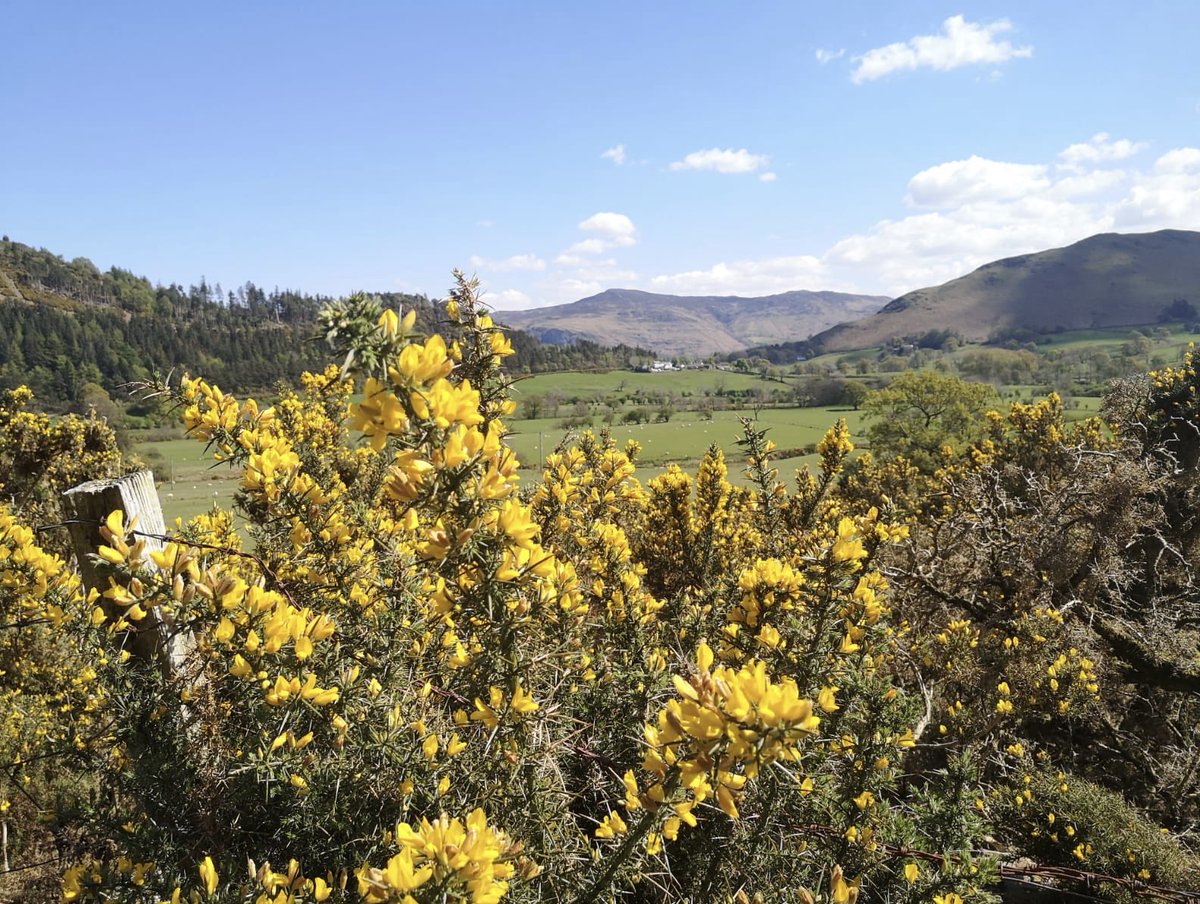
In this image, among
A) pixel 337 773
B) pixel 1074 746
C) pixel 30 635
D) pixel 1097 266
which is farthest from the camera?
pixel 1097 266

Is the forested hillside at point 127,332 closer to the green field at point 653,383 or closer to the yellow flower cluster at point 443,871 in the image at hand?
the green field at point 653,383

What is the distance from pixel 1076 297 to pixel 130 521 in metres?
226

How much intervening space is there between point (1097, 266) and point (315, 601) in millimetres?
248403

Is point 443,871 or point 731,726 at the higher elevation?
point 731,726

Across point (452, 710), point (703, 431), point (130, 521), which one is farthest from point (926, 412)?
point (130, 521)

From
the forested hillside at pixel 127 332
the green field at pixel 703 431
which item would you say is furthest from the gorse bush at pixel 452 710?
the forested hillside at pixel 127 332

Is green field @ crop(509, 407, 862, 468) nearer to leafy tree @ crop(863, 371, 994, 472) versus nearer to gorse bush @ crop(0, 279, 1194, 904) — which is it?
leafy tree @ crop(863, 371, 994, 472)

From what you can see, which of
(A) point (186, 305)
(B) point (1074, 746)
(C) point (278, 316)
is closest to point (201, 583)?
(B) point (1074, 746)

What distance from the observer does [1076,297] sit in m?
172

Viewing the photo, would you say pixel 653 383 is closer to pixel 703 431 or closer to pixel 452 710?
pixel 703 431

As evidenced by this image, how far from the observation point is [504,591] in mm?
1542

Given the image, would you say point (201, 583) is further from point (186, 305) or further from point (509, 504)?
point (186, 305)

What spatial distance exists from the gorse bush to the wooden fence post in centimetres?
5

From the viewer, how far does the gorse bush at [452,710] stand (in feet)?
→ 4.14
